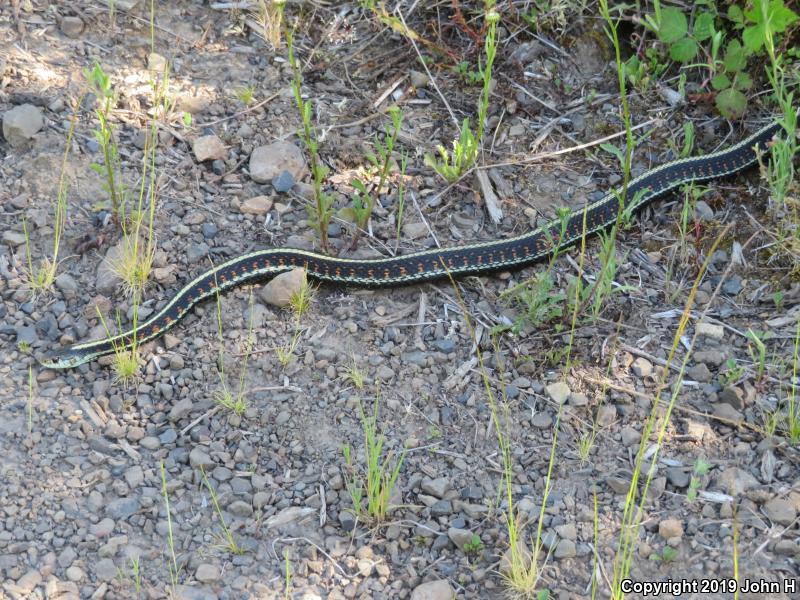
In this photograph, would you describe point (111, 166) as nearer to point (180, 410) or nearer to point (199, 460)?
point (180, 410)

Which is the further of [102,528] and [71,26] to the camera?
[71,26]

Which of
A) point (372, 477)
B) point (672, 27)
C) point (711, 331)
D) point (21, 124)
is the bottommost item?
point (372, 477)

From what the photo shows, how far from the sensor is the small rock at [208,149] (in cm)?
670

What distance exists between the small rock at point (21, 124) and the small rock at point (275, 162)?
1.59 meters

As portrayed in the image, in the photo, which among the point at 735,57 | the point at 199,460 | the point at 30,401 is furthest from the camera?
the point at 735,57

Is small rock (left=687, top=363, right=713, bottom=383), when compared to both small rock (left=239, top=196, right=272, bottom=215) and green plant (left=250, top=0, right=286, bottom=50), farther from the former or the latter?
green plant (left=250, top=0, right=286, bottom=50)

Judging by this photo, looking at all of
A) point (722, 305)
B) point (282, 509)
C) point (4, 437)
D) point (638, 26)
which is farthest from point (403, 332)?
point (638, 26)

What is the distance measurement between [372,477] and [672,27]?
14.0 feet

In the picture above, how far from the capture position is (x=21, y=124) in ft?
21.2

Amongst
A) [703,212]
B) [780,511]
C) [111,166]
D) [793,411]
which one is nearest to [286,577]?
[780,511]

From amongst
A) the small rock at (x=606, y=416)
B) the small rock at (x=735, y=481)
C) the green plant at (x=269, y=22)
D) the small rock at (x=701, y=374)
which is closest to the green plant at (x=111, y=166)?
the green plant at (x=269, y=22)

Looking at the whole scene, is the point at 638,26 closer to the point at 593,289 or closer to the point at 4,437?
the point at 593,289

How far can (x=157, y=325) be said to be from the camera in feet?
18.9

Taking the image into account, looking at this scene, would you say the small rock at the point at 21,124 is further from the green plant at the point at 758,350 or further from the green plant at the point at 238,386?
the green plant at the point at 758,350
